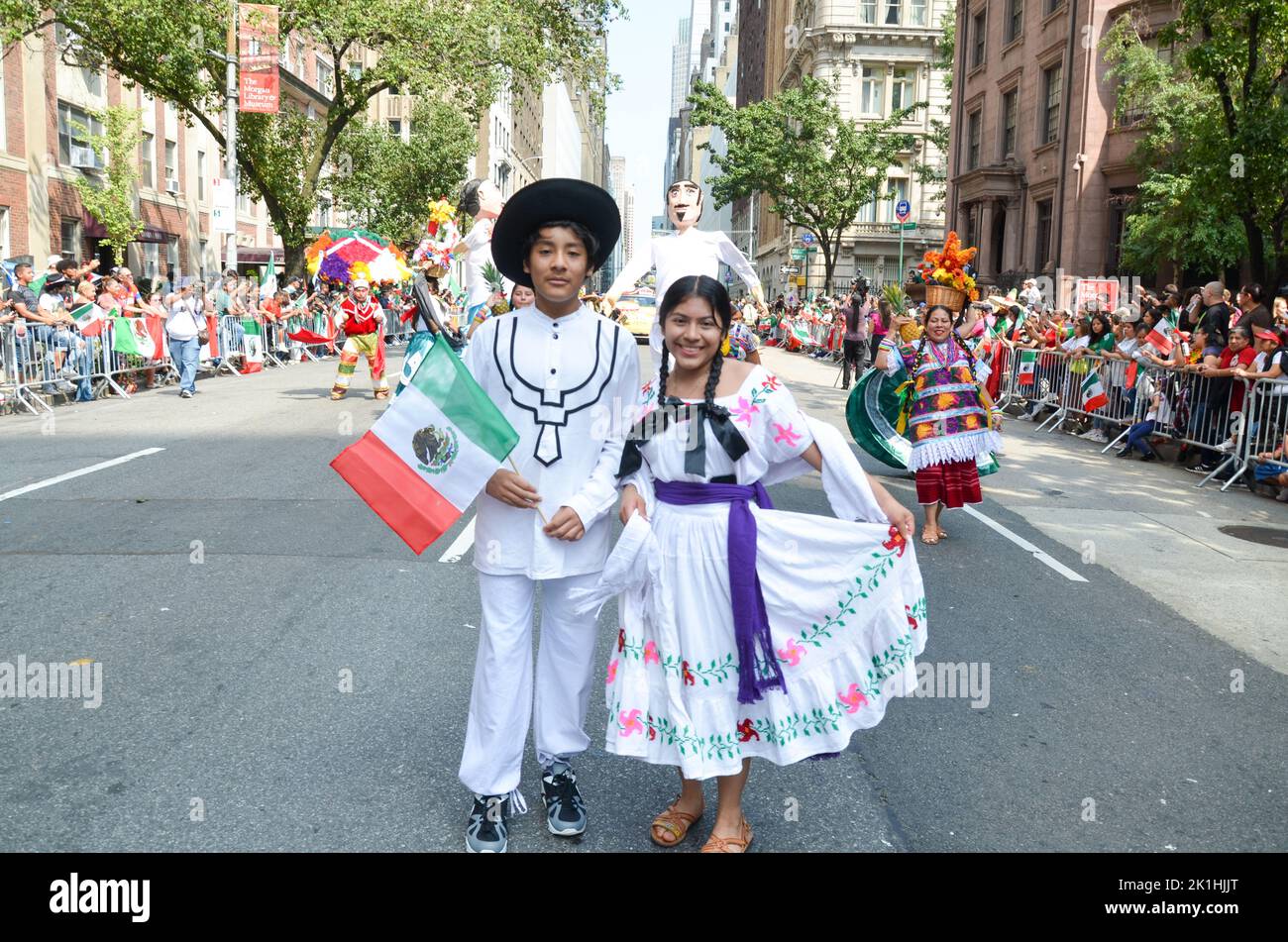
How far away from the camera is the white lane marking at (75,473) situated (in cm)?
918

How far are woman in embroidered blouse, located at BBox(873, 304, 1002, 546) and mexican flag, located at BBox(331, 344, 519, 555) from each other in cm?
558

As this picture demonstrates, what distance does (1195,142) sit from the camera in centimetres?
1612

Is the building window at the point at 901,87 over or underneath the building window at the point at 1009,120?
over

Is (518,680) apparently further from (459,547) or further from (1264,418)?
(1264,418)

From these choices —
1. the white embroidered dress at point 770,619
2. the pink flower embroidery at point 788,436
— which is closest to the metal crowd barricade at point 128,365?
the white embroidered dress at point 770,619

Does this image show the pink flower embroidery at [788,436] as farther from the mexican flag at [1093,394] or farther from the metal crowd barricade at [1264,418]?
the mexican flag at [1093,394]

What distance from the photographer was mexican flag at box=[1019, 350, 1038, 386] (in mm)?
18172

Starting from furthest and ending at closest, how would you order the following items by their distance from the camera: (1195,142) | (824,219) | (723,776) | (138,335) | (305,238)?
1. (824,219)
2. (305,238)
3. (138,335)
4. (1195,142)
5. (723,776)

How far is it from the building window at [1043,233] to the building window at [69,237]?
27249mm

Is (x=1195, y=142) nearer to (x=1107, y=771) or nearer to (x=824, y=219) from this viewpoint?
(x=1107, y=771)

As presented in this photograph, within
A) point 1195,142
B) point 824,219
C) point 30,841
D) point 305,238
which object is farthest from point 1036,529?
point 824,219

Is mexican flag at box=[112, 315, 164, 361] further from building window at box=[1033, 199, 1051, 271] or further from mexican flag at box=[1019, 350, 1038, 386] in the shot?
building window at box=[1033, 199, 1051, 271]

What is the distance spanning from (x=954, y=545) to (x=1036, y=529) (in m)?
1.11

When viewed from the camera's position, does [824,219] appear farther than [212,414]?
Yes
